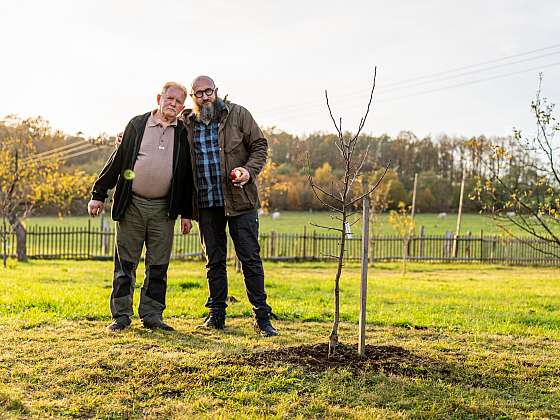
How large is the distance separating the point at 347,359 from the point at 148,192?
2372 mm

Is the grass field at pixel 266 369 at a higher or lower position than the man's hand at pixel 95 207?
lower

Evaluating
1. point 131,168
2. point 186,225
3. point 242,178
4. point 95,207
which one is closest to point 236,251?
point 186,225

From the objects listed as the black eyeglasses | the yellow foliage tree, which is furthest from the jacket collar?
the yellow foliage tree

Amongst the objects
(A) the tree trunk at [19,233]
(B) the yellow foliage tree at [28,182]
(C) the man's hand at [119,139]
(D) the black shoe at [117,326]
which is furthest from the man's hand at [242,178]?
(A) the tree trunk at [19,233]

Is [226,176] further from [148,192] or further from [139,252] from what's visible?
[139,252]

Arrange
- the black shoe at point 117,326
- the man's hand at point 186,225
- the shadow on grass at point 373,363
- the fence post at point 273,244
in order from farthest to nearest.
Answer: the fence post at point 273,244, the man's hand at point 186,225, the black shoe at point 117,326, the shadow on grass at point 373,363

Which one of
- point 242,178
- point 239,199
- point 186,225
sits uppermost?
point 242,178

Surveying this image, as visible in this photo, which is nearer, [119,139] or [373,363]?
[373,363]

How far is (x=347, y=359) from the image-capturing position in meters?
Result: 4.27

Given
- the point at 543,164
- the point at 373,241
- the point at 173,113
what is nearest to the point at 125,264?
the point at 173,113

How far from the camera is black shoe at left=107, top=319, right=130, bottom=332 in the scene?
526cm

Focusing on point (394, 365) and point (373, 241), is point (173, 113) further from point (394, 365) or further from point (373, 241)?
point (373, 241)

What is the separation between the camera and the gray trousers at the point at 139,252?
18.1 ft

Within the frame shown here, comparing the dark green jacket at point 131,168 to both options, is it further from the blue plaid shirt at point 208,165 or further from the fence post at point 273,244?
the fence post at point 273,244
